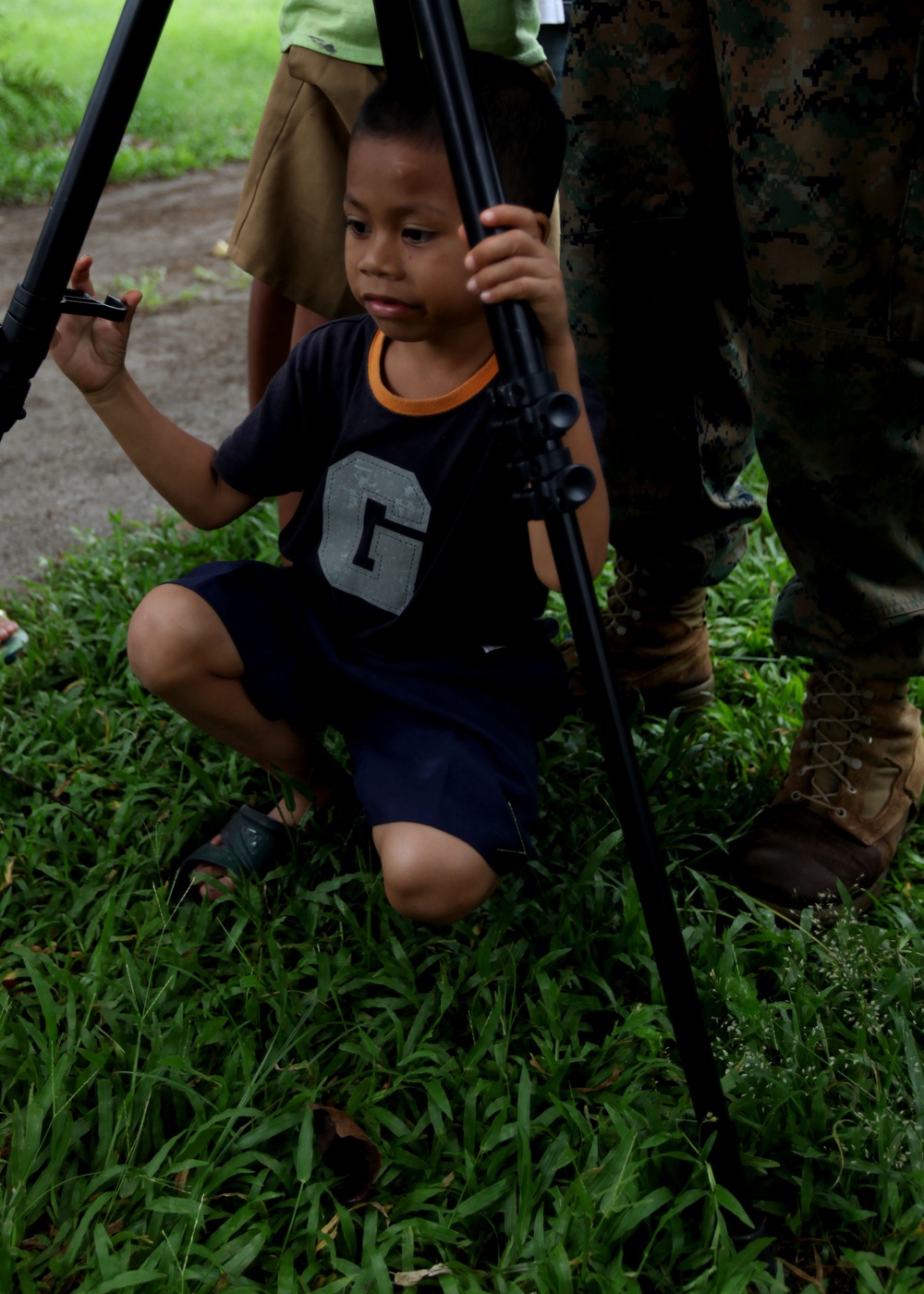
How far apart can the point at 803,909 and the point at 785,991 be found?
0.14m

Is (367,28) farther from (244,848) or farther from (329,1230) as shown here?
(329,1230)

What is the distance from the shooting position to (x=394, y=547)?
168 centimetres

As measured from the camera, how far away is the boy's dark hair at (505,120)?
1447 millimetres

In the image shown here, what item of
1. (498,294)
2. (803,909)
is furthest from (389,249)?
(803,909)

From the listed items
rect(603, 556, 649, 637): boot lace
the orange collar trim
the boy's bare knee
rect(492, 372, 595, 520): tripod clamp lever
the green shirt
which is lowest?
rect(603, 556, 649, 637): boot lace

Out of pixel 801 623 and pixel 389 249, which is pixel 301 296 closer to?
pixel 389 249

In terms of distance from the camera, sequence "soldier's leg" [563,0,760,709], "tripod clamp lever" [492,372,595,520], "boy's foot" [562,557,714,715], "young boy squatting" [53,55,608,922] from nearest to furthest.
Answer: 1. "tripod clamp lever" [492,372,595,520]
2. "young boy squatting" [53,55,608,922]
3. "soldier's leg" [563,0,760,709]
4. "boy's foot" [562,557,714,715]

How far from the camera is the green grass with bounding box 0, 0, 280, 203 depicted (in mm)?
6371

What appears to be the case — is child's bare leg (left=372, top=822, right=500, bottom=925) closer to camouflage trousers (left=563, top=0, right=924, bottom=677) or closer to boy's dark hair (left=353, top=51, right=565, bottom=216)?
camouflage trousers (left=563, top=0, right=924, bottom=677)

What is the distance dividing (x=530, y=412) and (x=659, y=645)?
48.6 inches

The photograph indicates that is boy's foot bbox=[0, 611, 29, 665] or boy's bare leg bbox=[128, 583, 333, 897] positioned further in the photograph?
boy's foot bbox=[0, 611, 29, 665]

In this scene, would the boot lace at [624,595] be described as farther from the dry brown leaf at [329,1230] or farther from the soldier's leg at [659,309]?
the dry brown leaf at [329,1230]

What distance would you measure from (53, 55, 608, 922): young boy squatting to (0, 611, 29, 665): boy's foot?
826 millimetres

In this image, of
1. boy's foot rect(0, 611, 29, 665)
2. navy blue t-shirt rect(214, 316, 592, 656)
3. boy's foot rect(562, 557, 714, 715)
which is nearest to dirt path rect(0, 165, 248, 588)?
boy's foot rect(0, 611, 29, 665)
